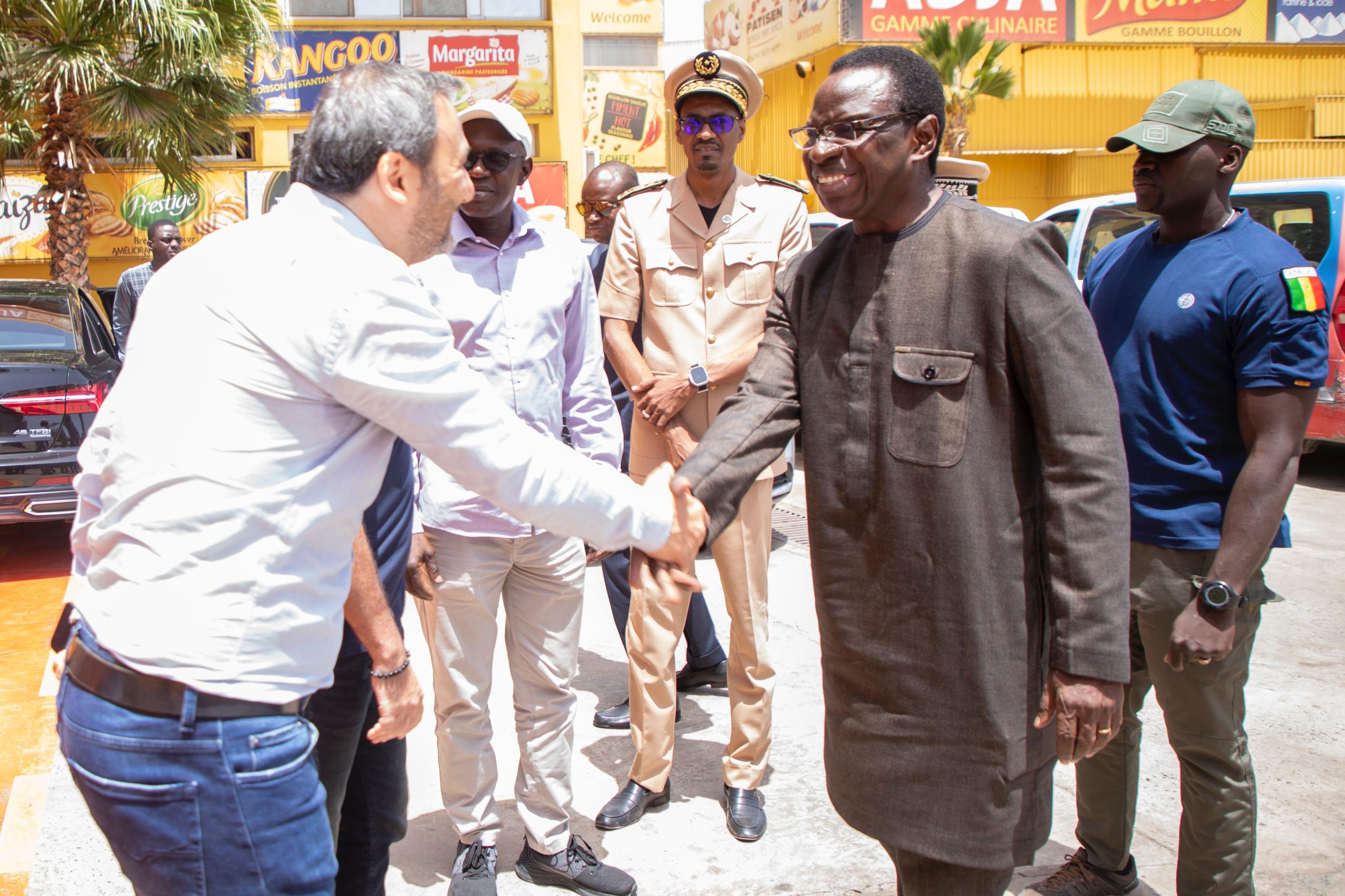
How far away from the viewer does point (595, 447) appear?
10.5 ft

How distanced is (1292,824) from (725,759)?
67.6 inches

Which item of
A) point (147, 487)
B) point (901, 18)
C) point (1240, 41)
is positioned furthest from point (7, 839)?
point (1240, 41)

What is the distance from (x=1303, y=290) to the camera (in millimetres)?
2463

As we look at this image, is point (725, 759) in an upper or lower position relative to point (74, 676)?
lower

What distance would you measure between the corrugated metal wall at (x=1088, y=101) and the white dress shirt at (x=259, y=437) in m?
20.5

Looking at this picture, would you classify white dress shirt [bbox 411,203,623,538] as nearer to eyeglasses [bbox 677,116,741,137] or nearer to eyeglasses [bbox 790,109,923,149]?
eyeglasses [bbox 677,116,741,137]

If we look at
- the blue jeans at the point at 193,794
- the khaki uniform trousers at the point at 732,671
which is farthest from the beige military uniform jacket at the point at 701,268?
the blue jeans at the point at 193,794

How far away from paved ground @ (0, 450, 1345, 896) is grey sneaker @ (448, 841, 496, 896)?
10 cm

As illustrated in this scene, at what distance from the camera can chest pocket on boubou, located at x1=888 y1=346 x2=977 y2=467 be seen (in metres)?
2.04

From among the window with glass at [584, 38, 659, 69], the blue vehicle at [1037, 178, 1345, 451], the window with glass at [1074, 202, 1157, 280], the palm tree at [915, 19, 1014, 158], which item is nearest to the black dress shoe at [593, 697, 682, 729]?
the blue vehicle at [1037, 178, 1345, 451]

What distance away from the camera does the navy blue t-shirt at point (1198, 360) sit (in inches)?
97.1

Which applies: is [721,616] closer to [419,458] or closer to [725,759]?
[725,759]

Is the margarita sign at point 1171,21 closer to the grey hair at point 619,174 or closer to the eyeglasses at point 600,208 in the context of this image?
the grey hair at point 619,174

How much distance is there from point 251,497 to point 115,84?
12.6m
